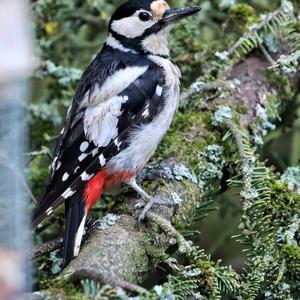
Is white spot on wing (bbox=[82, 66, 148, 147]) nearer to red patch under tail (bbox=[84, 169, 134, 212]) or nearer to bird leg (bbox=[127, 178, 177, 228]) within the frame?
red patch under tail (bbox=[84, 169, 134, 212])

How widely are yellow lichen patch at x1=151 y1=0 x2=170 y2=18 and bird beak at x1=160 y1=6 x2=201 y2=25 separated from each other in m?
0.02

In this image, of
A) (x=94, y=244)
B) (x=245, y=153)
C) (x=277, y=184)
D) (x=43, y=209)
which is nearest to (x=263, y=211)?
(x=277, y=184)

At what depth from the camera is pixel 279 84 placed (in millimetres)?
3248

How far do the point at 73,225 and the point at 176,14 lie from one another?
1106mm

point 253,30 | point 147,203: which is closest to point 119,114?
point 147,203

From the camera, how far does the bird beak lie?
3187mm

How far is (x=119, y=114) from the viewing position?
2.99 metres

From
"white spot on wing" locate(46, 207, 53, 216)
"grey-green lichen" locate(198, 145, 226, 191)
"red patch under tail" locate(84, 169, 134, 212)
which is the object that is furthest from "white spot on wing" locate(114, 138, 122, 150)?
"white spot on wing" locate(46, 207, 53, 216)

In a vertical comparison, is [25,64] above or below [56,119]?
above

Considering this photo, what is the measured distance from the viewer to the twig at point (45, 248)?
7.98 feet

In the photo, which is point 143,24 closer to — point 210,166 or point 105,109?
point 105,109

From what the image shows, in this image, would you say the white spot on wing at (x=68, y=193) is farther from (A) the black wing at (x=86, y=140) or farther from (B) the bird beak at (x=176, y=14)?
(B) the bird beak at (x=176, y=14)

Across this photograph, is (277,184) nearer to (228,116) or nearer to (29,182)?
(228,116)

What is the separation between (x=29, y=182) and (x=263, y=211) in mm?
1269
